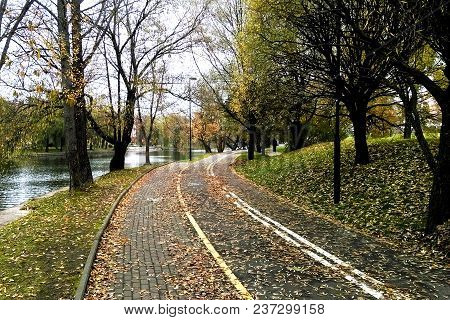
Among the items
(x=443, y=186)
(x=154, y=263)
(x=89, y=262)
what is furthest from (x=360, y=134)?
(x=89, y=262)

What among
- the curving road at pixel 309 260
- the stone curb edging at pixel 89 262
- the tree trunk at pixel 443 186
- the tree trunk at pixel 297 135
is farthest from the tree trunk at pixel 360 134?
the tree trunk at pixel 297 135

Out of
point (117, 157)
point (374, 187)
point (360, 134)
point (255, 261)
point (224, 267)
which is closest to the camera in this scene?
point (224, 267)

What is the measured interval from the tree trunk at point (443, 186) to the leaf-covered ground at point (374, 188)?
0.54 meters

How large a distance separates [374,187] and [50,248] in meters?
10.1

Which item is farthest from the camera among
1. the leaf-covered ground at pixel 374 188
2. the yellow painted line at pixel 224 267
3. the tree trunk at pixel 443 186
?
the leaf-covered ground at pixel 374 188

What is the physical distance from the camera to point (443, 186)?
339 inches

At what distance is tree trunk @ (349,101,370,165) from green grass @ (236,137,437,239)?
47cm

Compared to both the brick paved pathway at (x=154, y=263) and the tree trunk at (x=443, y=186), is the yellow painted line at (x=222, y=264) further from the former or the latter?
the tree trunk at (x=443, y=186)

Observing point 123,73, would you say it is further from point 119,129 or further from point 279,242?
point 279,242

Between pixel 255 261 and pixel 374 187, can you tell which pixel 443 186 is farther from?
pixel 374 187

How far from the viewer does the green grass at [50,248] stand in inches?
252

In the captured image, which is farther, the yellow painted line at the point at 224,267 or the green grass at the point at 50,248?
the green grass at the point at 50,248

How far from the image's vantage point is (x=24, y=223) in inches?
471

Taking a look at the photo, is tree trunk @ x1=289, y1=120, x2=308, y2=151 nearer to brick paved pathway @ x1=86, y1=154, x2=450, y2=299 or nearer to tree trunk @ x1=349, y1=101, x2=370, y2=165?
tree trunk @ x1=349, y1=101, x2=370, y2=165
